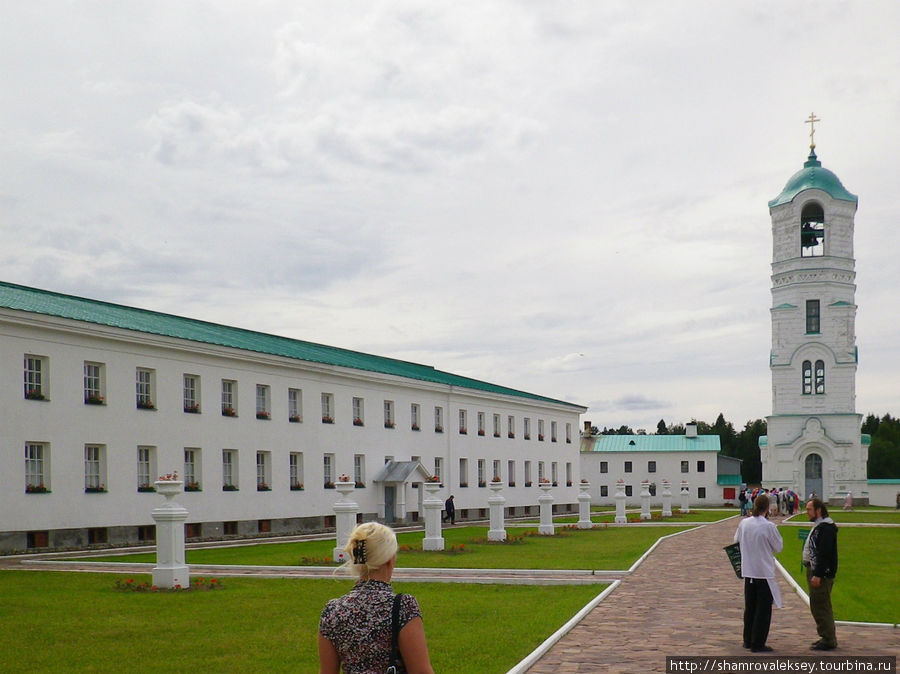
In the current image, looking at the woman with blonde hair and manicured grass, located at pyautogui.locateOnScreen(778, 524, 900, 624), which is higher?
the woman with blonde hair

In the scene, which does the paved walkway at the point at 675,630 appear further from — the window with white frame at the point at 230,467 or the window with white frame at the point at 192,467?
the window with white frame at the point at 230,467

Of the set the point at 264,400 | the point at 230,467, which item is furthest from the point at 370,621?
the point at 264,400

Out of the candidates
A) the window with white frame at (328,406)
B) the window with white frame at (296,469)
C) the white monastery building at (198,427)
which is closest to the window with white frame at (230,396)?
the white monastery building at (198,427)

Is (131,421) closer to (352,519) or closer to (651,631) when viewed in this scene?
(352,519)

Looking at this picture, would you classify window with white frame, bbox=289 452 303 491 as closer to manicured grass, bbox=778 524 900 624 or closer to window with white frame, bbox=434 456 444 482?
window with white frame, bbox=434 456 444 482

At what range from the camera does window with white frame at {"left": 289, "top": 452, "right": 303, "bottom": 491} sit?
132ft

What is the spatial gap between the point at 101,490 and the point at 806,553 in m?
23.8

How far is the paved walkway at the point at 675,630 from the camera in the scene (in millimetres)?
10664

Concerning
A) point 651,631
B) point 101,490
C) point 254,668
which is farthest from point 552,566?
point 101,490

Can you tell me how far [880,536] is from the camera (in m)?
34.3

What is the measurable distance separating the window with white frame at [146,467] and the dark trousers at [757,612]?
2460 cm

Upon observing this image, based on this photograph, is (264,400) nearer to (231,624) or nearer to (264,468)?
(264,468)

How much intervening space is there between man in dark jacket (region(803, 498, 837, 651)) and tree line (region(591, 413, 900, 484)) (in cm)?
8671

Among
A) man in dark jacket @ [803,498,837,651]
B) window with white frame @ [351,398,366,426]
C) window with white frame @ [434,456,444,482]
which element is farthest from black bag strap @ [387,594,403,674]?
window with white frame @ [434,456,444,482]
